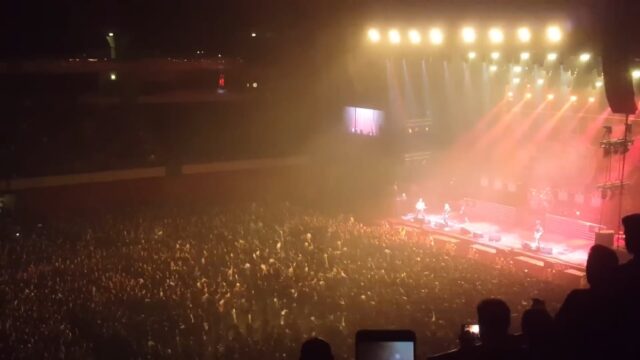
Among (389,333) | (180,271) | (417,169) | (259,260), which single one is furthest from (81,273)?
(417,169)

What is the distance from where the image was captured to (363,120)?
55.4 feet

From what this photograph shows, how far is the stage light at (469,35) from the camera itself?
12.4 m

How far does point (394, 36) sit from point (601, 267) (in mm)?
11854

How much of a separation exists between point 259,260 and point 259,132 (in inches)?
381

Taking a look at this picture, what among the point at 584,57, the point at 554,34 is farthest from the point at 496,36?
the point at 584,57

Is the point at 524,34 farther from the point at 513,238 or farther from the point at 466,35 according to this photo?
the point at 513,238

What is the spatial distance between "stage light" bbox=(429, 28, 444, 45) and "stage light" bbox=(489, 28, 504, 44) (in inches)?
49.9

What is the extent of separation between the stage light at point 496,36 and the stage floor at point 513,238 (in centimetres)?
405

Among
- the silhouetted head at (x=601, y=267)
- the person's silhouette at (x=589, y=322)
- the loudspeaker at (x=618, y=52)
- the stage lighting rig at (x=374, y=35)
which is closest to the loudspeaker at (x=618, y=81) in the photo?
the loudspeaker at (x=618, y=52)

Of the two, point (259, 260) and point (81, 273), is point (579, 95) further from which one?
point (81, 273)

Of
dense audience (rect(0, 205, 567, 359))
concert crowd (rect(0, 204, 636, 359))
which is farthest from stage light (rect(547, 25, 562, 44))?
dense audience (rect(0, 205, 567, 359))

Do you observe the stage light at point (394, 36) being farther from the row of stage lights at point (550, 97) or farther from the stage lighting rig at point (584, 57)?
the row of stage lights at point (550, 97)

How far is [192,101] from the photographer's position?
56.7 ft

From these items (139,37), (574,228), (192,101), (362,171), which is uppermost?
(139,37)
